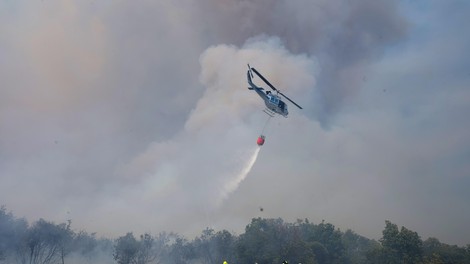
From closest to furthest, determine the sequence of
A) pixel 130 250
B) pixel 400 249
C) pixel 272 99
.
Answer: pixel 272 99
pixel 400 249
pixel 130 250

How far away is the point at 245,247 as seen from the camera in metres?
109

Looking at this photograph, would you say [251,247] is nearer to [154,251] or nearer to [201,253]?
[201,253]

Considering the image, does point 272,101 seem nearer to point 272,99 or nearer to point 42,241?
point 272,99

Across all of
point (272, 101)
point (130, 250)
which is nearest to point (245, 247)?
point (130, 250)

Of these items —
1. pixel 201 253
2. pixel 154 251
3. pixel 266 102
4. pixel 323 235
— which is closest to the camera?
pixel 266 102

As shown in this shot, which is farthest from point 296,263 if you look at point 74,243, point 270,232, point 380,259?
point 74,243

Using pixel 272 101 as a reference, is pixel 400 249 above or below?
below

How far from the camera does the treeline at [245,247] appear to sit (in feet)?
319

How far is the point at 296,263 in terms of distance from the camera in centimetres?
10150

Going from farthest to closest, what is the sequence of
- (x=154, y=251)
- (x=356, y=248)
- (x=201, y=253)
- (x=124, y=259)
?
(x=356, y=248), (x=154, y=251), (x=201, y=253), (x=124, y=259)

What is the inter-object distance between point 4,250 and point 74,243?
3053 cm

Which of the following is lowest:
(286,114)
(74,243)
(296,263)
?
(296,263)

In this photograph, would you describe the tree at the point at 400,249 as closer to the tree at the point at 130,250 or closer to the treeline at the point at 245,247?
the treeline at the point at 245,247


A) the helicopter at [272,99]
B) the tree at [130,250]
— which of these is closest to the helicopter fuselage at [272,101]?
the helicopter at [272,99]
